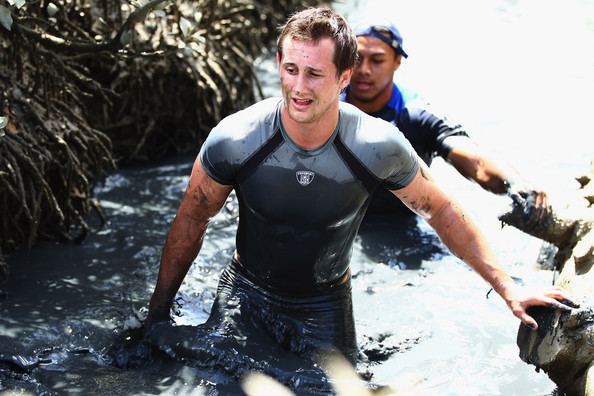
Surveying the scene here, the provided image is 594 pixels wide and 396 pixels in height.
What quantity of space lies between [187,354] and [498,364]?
1779 millimetres

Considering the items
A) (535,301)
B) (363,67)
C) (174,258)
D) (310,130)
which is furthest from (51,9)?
(535,301)

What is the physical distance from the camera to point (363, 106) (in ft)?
21.8

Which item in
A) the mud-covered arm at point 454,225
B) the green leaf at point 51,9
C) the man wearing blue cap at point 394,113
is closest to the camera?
the mud-covered arm at point 454,225

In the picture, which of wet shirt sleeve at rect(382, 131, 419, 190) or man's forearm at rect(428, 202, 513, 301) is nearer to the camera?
wet shirt sleeve at rect(382, 131, 419, 190)

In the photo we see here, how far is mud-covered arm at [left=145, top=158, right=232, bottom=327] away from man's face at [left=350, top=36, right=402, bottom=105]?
242cm

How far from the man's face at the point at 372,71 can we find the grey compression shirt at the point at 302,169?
2.21 meters

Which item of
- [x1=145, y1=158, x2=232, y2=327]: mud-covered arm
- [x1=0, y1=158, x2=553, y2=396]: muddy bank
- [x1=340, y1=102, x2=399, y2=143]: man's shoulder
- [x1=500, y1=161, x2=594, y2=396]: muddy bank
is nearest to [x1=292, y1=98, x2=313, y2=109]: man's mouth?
[x1=340, y1=102, x2=399, y2=143]: man's shoulder

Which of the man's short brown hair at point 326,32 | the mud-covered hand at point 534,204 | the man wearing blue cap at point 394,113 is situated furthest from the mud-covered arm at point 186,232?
the man wearing blue cap at point 394,113

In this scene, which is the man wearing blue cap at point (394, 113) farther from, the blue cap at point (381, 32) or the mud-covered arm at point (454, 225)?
the mud-covered arm at point (454, 225)

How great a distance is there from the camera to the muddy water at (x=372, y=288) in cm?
444

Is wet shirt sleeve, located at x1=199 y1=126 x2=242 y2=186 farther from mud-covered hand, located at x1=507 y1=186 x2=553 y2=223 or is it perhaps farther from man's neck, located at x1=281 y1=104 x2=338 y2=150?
mud-covered hand, located at x1=507 y1=186 x2=553 y2=223

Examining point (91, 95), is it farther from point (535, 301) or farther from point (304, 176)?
point (535, 301)

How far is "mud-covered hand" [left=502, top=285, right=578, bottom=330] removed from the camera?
410 cm

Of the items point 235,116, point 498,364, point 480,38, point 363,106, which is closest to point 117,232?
A: point 363,106
